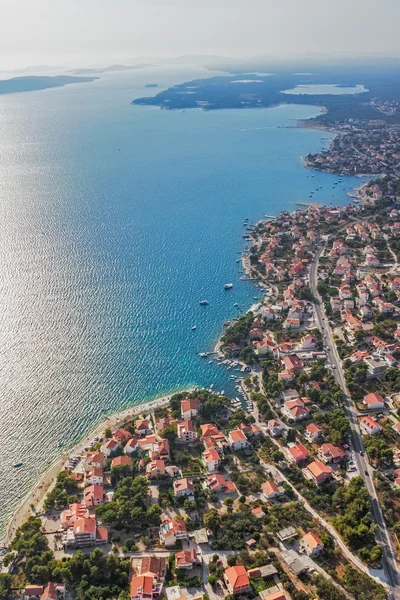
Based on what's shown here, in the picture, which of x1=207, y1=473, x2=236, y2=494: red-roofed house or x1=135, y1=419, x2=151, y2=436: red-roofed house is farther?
x1=135, y1=419, x2=151, y2=436: red-roofed house

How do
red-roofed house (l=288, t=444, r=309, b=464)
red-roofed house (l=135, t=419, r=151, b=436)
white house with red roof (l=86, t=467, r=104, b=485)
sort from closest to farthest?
white house with red roof (l=86, t=467, r=104, b=485) < red-roofed house (l=288, t=444, r=309, b=464) < red-roofed house (l=135, t=419, r=151, b=436)

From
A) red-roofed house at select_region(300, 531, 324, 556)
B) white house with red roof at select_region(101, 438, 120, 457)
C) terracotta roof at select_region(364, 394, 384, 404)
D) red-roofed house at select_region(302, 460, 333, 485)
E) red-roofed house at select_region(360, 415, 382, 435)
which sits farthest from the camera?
terracotta roof at select_region(364, 394, 384, 404)

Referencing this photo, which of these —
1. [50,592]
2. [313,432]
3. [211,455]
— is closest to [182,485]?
[211,455]

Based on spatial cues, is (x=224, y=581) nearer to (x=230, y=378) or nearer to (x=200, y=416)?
(x=200, y=416)

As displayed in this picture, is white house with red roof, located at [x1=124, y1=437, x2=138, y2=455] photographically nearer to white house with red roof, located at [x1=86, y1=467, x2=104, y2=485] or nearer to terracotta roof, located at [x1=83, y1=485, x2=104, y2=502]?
white house with red roof, located at [x1=86, y1=467, x2=104, y2=485]

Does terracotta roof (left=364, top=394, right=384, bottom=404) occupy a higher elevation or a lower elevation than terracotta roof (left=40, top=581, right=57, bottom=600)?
higher

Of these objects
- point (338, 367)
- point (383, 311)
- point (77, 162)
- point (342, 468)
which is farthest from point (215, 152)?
point (342, 468)

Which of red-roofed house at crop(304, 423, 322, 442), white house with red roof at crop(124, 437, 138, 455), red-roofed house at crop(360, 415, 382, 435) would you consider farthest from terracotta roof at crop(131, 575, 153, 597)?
red-roofed house at crop(360, 415, 382, 435)
